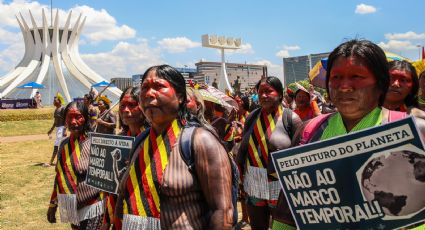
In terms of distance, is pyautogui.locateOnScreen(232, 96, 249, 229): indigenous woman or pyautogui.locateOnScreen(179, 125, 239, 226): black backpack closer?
pyautogui.locateOnScreen(179, 125, 239, 226): black backpack

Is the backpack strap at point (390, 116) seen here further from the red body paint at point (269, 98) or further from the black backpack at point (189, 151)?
the red body paint at point (269, 98)

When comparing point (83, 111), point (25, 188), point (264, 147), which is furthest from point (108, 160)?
point (25, 188)

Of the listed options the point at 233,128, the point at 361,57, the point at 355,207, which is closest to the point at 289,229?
the point at 355,207

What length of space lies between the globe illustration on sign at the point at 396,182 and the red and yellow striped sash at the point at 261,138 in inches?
103

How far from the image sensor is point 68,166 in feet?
12.6

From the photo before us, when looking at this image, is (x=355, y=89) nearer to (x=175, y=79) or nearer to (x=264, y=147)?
(x=175, y=79)

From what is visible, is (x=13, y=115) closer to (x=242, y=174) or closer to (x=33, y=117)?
(x=33, y=117)

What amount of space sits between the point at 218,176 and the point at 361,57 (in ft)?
3.17

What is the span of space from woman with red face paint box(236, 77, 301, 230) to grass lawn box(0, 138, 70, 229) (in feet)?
11.0

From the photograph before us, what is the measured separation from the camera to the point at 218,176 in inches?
86.9

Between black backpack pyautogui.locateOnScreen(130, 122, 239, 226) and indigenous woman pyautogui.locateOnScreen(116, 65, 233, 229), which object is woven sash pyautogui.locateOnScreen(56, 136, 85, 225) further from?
black backpack pyautogui.locateOnScreen(130, 122, 239, 226)

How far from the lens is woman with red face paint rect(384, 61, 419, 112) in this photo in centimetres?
315

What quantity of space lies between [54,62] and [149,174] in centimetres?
6053

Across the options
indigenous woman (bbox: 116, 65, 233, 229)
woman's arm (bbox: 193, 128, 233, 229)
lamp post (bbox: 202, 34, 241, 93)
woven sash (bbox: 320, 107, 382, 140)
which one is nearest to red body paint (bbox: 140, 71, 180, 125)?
indigenous woman (bbox: 116, 65, 233, 229)
